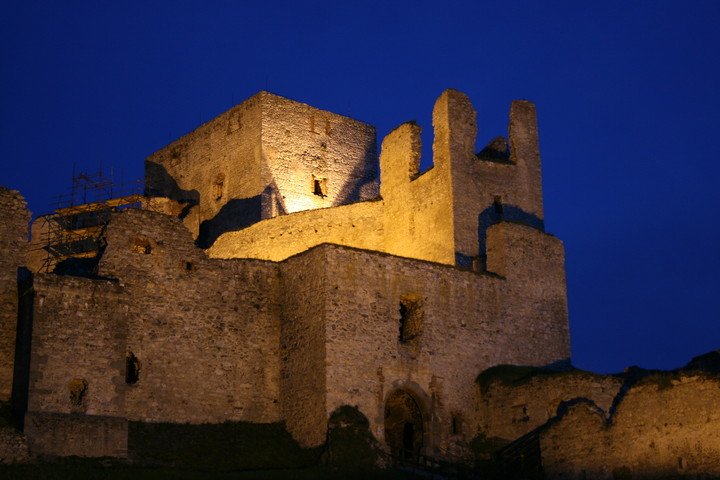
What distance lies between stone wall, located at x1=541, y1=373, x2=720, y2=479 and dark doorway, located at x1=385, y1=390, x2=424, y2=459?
6185 mm

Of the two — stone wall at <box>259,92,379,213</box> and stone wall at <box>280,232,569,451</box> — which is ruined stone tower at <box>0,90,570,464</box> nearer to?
stone wall at <box>280,232,569,451</box>

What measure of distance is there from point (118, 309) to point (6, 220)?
4.08m

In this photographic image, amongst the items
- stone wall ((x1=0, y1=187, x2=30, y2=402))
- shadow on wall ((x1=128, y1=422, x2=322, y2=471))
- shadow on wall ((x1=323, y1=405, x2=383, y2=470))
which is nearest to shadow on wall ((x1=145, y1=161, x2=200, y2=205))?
stone wall ((x1=0, y1=187, x2=30, y2=402))

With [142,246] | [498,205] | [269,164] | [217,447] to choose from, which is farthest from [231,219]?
[217,447]

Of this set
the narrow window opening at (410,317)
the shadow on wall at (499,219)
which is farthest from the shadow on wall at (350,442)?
the shadow on wall at (499,219)

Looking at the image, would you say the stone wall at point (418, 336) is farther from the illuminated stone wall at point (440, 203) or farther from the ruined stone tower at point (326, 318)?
the illuminated stone wall at point (440, 203)

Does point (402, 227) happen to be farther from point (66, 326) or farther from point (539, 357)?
point (66, 326)

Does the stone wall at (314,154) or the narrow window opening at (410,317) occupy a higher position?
the stone wall at (314,154)

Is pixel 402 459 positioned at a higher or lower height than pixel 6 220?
lower

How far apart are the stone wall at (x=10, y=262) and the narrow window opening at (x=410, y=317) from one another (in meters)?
11.5

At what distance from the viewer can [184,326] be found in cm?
3500

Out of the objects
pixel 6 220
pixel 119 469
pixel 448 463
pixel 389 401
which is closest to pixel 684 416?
pixel 448 463

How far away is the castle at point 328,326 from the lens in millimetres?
32250

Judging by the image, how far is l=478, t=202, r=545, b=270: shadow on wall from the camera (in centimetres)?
4209
